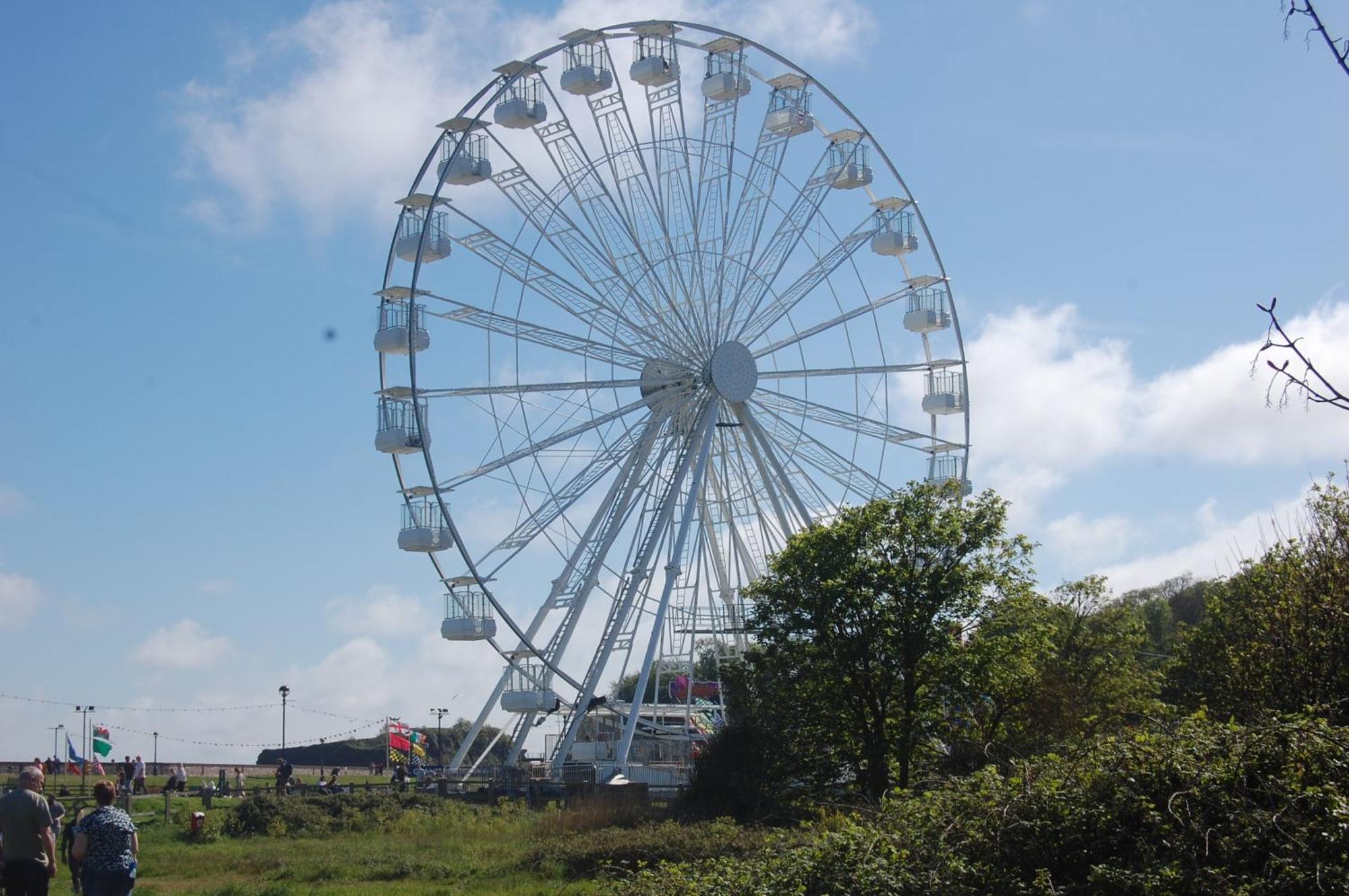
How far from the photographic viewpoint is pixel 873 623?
27422mm

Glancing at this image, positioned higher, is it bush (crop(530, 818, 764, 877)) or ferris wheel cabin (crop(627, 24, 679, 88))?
ferris wheel cabin (crop(627, 24, 679, 88))

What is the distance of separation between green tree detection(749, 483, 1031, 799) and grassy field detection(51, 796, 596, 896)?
519cm

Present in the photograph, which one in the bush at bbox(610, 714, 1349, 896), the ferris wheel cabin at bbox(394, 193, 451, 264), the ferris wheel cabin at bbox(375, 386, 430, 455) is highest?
the ferris wheel cabin at bbox(394, 193, 451, 264)

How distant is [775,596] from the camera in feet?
95.8

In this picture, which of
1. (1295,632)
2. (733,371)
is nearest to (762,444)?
(733,371)

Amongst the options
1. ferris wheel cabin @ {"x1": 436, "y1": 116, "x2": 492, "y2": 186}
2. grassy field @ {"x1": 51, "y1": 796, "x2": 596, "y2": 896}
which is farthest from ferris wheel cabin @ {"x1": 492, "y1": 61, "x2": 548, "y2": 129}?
grassy field @ {"x1": 51, "y1": 796, "x2": 596, "y2": 896}

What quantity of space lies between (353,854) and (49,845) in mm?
12436

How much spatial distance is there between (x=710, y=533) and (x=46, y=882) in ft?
85.9

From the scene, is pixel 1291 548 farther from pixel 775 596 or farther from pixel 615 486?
pixel 615 486

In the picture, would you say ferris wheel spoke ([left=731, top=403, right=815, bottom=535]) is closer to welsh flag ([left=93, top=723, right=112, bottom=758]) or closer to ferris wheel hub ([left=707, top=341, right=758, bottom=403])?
ferris wheel hub ([left=707, top=341, right=758, bottom=403])

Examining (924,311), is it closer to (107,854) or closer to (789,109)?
(789,109)

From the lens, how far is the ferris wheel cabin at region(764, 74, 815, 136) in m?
39.0

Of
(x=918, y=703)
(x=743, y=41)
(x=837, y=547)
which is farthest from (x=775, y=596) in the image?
(x=743, y=41)

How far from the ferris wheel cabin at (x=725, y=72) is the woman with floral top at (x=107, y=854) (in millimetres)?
28673
